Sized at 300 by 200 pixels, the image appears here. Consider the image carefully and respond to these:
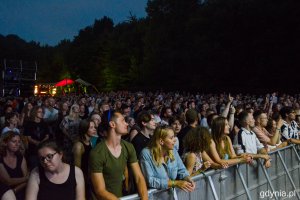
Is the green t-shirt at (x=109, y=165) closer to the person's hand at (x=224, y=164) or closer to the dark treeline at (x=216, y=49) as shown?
the person's hand at (x=224, y=164)

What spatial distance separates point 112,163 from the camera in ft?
13.6

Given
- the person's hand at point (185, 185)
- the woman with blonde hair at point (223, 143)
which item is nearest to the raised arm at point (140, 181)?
the person's hand at point (185, 185)

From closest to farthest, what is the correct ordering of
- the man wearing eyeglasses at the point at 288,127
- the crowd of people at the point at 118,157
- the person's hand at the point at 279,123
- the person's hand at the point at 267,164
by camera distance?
the crowd of people at the point at 118,157
the person's hand at the point at 267,164
the person's hand at the point at 279,123
the man wearing eyeglasses at the point at 288,127

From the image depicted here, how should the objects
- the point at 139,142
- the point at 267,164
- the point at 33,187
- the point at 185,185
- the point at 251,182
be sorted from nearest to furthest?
the point at 33,187 < the point at 185,185 < the point at 139,142 < the point at 251,182 < the point at 267,164

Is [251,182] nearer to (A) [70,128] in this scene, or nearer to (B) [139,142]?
(B) [139,142]

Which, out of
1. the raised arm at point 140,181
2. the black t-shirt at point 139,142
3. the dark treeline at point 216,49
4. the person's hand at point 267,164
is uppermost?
the dark treeline at point 216,49

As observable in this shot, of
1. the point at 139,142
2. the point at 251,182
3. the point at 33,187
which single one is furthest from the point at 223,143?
the point at 33,187

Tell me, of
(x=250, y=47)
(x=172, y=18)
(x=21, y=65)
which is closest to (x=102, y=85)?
(x=172, y=18)

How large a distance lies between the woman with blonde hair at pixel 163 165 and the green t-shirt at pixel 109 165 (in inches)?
15.3

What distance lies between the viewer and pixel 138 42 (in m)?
68.1

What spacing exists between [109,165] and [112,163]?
0.12 feet

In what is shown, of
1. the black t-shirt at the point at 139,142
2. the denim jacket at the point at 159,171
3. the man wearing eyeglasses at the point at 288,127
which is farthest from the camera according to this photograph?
the man wearing eyeglasses at the point at 288,127

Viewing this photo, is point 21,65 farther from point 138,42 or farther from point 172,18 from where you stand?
point 138,42

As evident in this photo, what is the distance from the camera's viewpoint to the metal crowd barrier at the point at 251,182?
15.9ft
